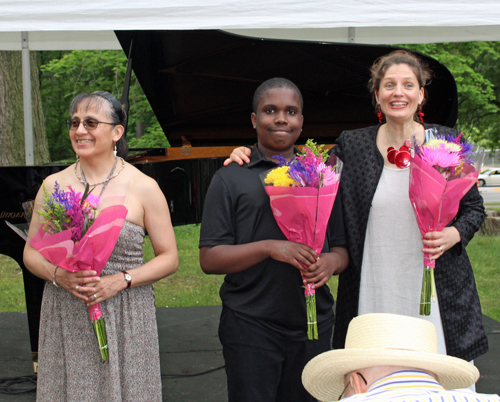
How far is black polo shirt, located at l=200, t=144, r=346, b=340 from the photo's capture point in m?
2.05

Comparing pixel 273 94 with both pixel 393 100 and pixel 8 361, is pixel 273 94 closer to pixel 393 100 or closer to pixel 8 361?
pixel 393 100

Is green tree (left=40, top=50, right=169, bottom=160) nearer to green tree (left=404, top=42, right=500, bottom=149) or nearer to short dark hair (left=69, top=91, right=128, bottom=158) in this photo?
green tree (left=404, top=42, right=500, bottom=149)

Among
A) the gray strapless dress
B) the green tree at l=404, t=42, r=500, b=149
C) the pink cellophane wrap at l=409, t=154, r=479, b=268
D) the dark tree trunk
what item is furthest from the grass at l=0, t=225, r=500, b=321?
the green tree at l=404, t=42, r=500, b=149

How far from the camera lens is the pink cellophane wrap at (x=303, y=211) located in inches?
74.1

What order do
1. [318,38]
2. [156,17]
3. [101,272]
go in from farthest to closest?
[318,38]
[156,17]
[101,272]

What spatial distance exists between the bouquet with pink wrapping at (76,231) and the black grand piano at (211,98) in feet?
4.98

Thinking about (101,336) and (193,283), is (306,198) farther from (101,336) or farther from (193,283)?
(193,283)

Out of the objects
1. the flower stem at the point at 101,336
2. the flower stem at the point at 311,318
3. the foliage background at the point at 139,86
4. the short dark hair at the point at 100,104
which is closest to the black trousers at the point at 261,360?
the flower stem at the point at 311,318

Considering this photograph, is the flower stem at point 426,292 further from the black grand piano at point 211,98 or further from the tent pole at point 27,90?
the tent pole at point 27,90

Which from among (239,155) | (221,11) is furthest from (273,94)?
(221,11)

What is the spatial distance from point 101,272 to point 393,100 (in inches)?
59.2

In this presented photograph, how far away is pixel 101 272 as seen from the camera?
217cm

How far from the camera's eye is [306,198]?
1880 millimetres

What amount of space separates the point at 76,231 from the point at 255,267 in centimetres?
73
